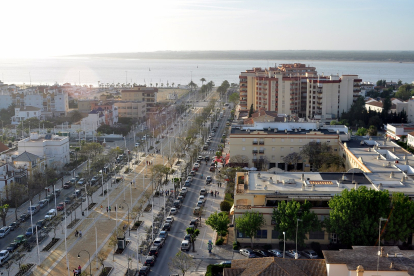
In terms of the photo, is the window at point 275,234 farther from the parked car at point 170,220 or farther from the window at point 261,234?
the parked car at point 170,220

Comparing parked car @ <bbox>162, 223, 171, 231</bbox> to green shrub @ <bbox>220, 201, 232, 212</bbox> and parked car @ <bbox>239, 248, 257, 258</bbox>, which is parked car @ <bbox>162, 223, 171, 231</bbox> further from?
parked car @ <bbox>239, 248, 257, 258</bbox>

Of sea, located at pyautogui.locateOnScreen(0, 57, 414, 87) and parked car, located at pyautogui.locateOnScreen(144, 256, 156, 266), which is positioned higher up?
sea, located at pyautogui.locateOnScreen(0, 57, 414, 87)

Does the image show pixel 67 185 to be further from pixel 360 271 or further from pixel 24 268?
pixel 360 271

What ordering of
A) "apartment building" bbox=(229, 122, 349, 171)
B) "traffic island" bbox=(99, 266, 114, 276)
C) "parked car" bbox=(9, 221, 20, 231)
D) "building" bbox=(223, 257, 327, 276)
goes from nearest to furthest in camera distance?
"building" bbox=(223, 257, 327, 276) < "traffic island" bbox=(99, 266, 114, 276) < "parked car" bbox=(9, 221, 20, 231) < "apartment building" bbox=(229, 122, 349, 171)

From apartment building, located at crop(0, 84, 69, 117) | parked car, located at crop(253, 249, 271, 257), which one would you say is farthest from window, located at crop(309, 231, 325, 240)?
apartment building, located at crop(0, 84, 69, 117)

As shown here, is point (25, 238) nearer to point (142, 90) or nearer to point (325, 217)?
point (325, 217)

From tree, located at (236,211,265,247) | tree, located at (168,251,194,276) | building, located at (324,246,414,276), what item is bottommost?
tree, located at (168,251,194,276)

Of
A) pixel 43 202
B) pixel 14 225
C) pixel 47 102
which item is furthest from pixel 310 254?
pixel 47 102
